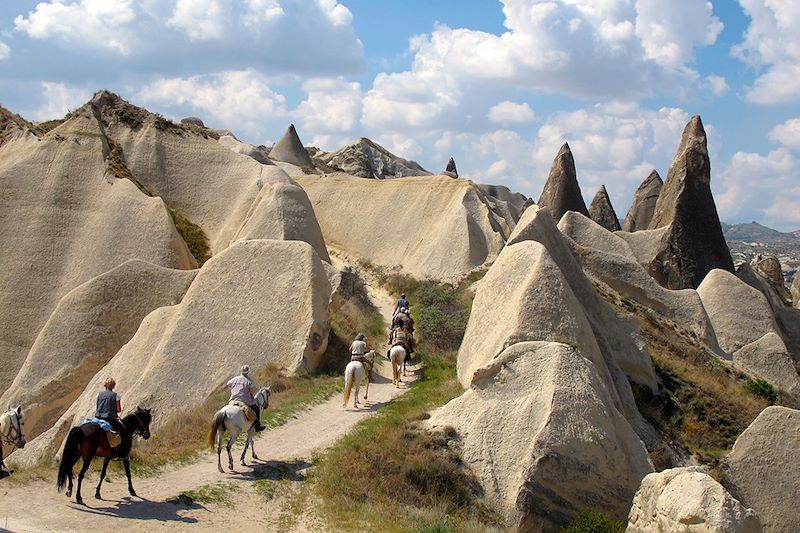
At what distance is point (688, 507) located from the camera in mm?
9844

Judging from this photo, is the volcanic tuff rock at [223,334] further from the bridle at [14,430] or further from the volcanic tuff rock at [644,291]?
the volcanic tuff rock at [644,291]

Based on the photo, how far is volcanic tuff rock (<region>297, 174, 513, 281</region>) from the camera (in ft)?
120

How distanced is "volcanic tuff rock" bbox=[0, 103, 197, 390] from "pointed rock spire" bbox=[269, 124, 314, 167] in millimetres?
31615

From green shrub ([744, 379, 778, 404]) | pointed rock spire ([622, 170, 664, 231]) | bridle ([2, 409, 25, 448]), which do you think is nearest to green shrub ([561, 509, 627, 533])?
bridle ([2, 409, 25, 448])

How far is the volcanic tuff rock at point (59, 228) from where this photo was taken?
92.0ft

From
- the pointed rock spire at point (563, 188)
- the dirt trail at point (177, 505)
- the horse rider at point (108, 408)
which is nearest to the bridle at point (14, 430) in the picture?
the dirt trail at point (177, 505)

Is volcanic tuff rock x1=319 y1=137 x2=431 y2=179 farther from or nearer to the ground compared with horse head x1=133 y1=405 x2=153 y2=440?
farther from the ground

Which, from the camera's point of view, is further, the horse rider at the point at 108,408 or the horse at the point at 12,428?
the horse at the point at 12,428

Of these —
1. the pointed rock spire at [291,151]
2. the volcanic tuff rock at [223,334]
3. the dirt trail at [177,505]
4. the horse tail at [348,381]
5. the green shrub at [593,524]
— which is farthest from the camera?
the pointed rock spire at [291,151]

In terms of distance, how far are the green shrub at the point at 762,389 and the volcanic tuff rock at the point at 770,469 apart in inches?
216

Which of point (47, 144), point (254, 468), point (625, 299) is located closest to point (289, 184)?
point (47, 144)

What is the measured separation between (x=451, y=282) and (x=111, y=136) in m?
16.6

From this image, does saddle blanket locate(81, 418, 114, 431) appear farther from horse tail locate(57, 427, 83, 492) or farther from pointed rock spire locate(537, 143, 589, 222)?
pointed rock spire locate(537, 143, 589, 222)

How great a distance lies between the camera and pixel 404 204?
141ft
